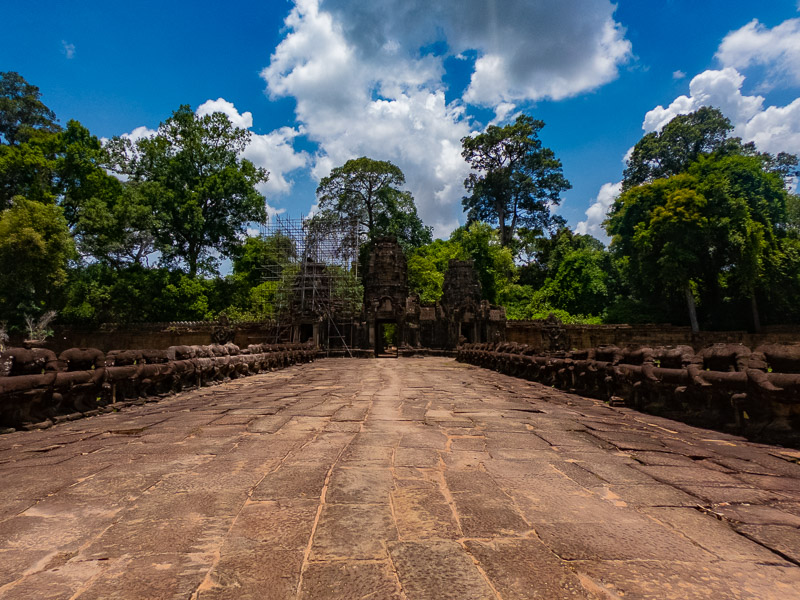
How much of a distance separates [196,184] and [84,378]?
31021 millimetres

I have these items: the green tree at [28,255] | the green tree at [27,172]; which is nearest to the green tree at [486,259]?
the green tree at [28,255]

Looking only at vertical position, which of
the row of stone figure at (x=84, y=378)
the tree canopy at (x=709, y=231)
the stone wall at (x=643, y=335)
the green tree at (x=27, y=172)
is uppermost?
the green tree at (x=27, y=172)

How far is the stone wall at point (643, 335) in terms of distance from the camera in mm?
24188

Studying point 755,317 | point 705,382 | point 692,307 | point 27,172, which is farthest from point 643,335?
point 27,172

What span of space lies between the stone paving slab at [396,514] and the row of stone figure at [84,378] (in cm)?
54

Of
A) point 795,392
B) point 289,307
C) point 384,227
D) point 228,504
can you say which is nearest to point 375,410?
point 228,504

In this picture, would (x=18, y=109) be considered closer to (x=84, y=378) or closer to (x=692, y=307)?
(x=84, y=378)

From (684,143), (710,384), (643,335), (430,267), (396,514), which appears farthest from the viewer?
(430,267)

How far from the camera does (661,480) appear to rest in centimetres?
293

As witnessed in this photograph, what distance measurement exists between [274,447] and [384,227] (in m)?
37.7

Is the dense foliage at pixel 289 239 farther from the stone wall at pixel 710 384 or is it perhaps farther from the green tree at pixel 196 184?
the stone wall at pixel 710 384

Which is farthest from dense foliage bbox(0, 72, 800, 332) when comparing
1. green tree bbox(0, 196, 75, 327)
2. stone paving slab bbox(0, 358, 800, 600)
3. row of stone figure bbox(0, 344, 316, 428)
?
stone paving slab bbox(0, 358, 800, 600)

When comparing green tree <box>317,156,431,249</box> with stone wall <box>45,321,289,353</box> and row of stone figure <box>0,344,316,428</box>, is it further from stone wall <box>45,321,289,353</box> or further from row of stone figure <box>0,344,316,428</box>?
row of stone figure <box>0,344,316,428</box>

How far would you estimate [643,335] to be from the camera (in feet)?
86.5
